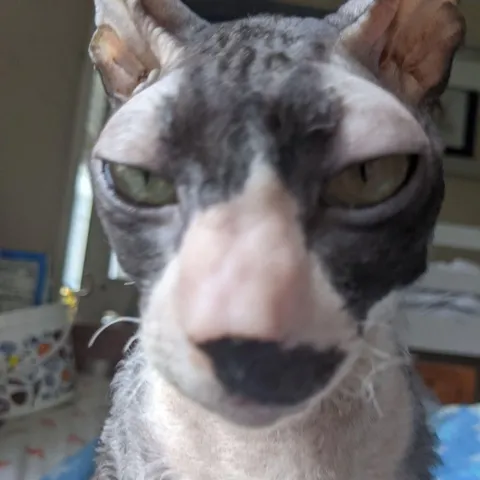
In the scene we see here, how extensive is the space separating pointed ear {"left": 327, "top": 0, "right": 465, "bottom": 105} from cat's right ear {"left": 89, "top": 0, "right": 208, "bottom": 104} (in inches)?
2.9

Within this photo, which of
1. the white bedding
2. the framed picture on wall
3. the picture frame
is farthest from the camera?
the framed picture on wall

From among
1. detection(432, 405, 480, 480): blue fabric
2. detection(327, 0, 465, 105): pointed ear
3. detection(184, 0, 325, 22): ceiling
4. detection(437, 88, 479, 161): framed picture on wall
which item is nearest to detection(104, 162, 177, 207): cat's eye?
detection(327, 0, 465, 105): pointed ear

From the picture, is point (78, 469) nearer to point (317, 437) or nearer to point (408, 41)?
point (317, 437)

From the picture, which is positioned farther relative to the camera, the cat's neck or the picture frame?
the picture frame

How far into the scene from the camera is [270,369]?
0.88 ft

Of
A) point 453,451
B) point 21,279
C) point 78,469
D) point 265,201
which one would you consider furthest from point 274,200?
point 21,279

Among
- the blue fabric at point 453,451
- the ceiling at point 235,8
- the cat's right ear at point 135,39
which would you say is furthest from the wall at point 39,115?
the cat's right ear at point 135,39

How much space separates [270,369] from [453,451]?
2.50ft

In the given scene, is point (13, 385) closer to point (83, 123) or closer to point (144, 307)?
point (83, 123)

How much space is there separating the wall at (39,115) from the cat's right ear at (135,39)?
1114 millimetres

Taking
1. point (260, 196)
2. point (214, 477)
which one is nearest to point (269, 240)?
point (260, 196)

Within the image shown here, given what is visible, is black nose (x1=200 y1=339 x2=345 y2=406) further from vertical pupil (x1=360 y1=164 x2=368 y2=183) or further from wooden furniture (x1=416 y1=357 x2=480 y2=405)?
wooden furniture (x1=416 y1=357 x2=480 y2=405)

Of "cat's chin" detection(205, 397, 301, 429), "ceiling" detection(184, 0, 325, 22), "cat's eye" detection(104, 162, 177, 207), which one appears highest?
"ceiling" detection(184, 0, 325, 22)

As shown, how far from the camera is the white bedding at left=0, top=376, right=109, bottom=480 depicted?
102cm
